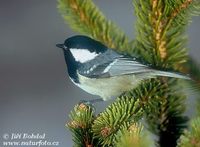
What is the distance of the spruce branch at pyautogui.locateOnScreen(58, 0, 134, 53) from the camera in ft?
3.64

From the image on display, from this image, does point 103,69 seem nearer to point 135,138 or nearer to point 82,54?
point 82,54


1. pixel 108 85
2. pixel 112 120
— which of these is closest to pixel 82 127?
pixel 112 120

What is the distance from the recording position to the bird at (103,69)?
1058mm

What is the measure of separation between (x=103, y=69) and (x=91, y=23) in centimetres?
14

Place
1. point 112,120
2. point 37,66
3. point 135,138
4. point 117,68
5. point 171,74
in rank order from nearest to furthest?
1. point 135,138
2. point 112,120
3. point 171,74
4. point 117,68
5. point 37,66

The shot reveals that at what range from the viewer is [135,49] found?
1111 millimetres

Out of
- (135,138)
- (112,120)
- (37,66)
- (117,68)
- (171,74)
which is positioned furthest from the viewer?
(37,66)

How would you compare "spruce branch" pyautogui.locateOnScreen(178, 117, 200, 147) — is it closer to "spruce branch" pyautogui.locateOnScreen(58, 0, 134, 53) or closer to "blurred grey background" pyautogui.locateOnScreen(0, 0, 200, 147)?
"spruce branch" pyautogui.locateOnScreen(58, 0, 134, 53)

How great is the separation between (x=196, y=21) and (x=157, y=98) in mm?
1642

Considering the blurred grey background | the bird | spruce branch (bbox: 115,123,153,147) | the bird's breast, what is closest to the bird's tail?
the bird

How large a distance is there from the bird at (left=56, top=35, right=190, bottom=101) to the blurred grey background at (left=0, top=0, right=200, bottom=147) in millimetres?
673

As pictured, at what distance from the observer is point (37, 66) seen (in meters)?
2.52

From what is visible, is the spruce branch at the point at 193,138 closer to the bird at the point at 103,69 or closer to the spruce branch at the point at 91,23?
the bird at the point at 103,69

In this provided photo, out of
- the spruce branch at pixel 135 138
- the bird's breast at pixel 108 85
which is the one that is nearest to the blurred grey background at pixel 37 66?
the bird's breast at pixel 108 85
